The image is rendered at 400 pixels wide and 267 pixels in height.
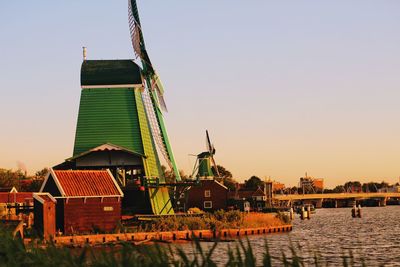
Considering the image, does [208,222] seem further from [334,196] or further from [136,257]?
[334,196]

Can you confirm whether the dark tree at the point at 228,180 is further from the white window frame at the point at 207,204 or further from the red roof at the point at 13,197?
the red roof at the point at 13,197

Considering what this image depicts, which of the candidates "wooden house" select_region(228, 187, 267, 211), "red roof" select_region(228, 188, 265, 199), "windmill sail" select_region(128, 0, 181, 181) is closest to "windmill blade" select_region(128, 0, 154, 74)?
"windmill sail" select_region(128, 0, 181, 181)

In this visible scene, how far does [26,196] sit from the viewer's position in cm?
7644

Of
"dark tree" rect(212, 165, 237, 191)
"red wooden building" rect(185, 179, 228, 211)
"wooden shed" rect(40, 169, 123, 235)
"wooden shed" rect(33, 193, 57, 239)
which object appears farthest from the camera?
"dark tree" rect(212, 165, 237, 191)

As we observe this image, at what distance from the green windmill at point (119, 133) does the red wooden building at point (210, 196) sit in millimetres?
28273

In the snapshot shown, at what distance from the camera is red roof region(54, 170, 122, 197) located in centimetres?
4591

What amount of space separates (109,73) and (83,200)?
47.7 feet

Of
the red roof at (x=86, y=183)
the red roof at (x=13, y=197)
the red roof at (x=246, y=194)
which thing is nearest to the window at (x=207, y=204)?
the red roof at (x=13, y=197)

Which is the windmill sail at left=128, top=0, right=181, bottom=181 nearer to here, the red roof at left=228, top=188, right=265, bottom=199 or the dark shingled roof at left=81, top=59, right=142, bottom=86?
the dark shingled roof at left=81, top=59, right=142, bottom=86

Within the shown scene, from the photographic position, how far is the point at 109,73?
57875mm

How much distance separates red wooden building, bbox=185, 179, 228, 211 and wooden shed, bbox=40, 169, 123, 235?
40.7m

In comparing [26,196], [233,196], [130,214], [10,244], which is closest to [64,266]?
[10,244]

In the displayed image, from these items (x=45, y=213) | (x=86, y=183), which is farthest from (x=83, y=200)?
(x=45, y=213)

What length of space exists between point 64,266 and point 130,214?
4479 centimetres
